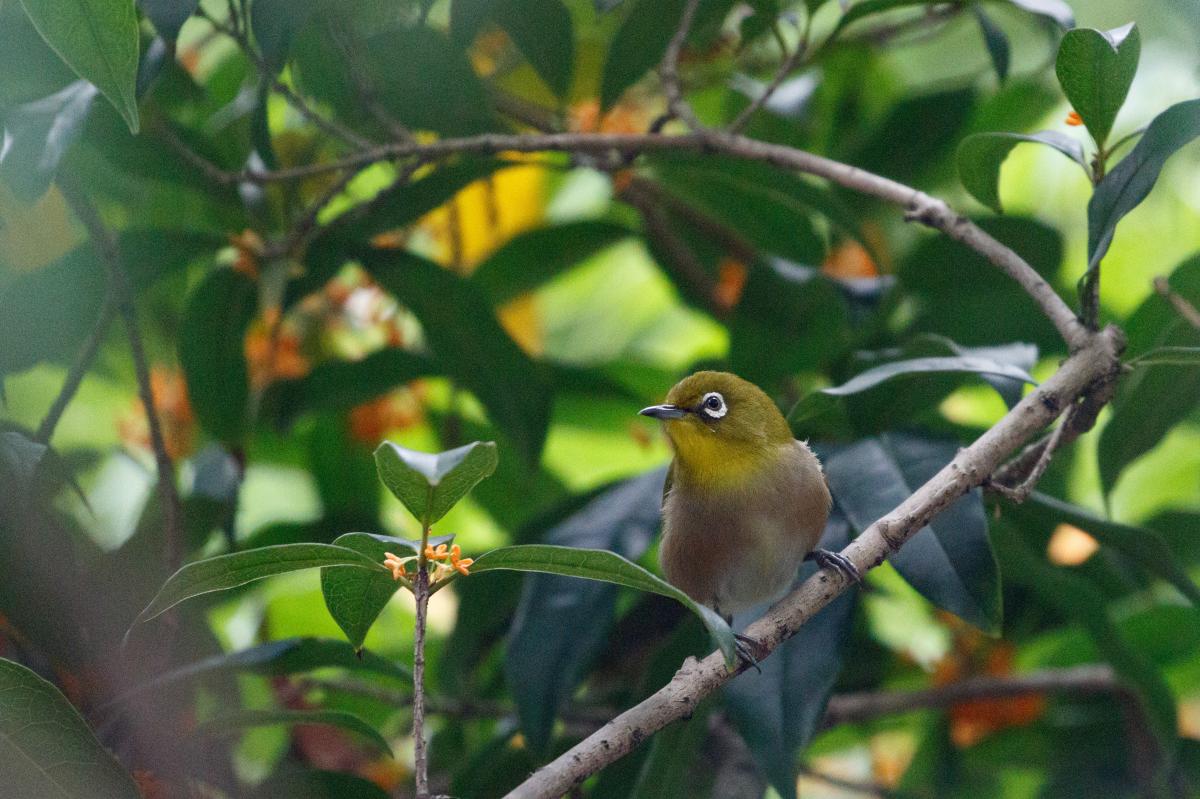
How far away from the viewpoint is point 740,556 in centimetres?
257

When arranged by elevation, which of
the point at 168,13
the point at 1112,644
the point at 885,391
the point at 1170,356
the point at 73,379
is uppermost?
the point at 168,13

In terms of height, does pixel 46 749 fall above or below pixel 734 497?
above

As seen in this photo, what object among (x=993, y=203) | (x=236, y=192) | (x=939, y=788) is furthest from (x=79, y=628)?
(x=939, y=788)

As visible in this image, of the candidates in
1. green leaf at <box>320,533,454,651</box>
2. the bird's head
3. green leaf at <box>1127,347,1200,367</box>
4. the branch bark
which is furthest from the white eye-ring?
green leaf at <box>320,533,454,651</box>

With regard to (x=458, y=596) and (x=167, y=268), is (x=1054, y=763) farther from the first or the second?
(x=167, y=268)

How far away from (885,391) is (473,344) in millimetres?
1104

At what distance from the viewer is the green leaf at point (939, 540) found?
2.01 meters

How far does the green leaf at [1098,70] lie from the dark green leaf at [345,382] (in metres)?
1.87

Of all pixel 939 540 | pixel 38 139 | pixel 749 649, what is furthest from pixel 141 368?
pixel 939 540

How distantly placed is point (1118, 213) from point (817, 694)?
1.00m

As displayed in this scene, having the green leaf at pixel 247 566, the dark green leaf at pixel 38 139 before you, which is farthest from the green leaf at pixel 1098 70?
the dark green leaf at pixel 38 139

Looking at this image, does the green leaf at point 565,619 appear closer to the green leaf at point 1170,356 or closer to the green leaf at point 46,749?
the green leaf at point 46,749

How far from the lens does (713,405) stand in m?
2.73

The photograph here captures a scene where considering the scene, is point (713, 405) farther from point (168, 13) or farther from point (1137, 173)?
point (168, 13)
